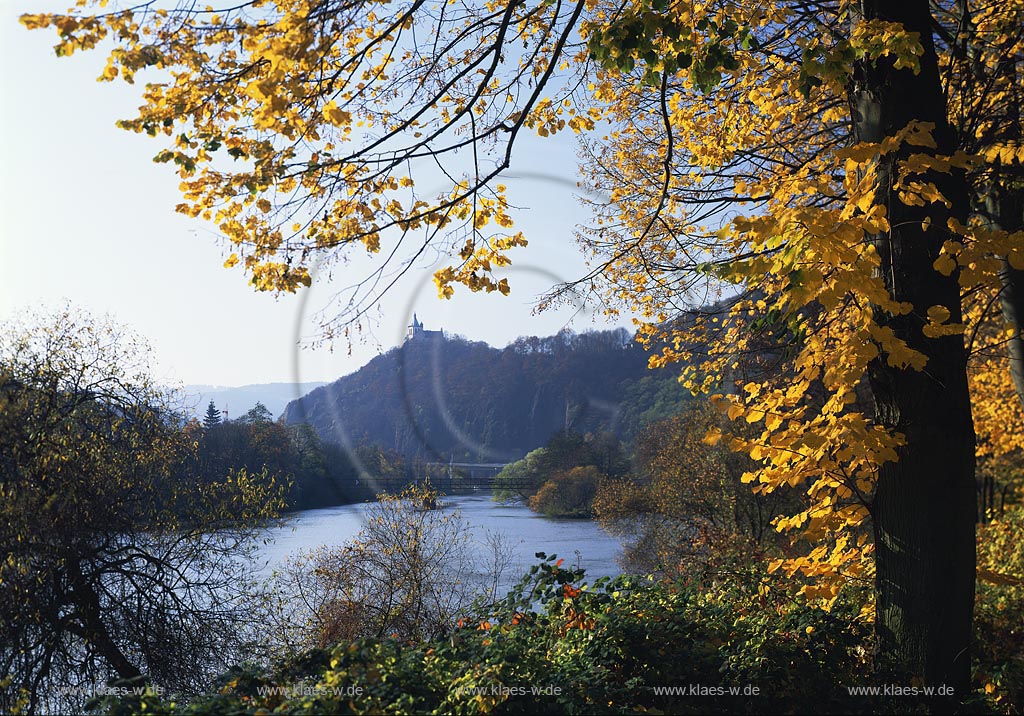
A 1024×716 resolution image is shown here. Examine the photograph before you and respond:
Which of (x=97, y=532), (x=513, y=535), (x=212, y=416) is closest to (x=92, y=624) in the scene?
(x=97, y=532)

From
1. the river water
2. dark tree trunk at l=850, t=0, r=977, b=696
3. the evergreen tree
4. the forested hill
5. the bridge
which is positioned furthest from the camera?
the forested hill

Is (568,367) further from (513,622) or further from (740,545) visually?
(513,622)

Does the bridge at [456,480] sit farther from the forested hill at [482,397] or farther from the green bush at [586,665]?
the green bush at [586,665]

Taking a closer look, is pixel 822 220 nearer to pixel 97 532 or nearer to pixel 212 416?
pixel 97 532

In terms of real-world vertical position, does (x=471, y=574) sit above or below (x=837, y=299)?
below

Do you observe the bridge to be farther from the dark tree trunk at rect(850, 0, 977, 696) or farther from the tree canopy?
the dark tree trunk at rect(850, 0, 977, 696)

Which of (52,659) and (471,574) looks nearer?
(52,659)

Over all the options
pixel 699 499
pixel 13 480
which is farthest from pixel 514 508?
pixel 13 480

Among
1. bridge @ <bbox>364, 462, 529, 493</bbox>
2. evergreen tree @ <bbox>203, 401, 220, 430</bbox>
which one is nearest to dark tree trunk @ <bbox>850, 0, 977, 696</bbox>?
bridge @ <bbox>364, 462, 529, 493</bbox>

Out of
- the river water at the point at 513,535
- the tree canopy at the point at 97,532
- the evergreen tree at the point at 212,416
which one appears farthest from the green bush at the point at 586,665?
the evergreen tree at the point at 212,416

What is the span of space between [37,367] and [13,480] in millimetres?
2720

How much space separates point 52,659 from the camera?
11.0m

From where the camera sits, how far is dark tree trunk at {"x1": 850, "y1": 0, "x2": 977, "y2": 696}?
3.84 metres

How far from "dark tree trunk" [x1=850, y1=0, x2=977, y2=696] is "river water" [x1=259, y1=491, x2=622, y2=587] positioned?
19287mm
